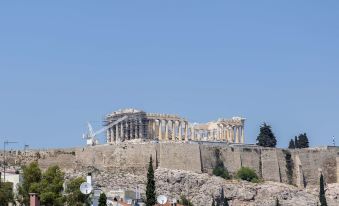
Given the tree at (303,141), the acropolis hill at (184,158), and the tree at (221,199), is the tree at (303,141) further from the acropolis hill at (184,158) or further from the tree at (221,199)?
the tree at (221,199)

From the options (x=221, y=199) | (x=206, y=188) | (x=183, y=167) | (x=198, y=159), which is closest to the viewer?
(x=221, y=199)

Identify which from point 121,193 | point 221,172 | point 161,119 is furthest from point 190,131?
point 121,193

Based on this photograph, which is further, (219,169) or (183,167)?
(219,169)

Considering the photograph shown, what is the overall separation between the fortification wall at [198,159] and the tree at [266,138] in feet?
10.1

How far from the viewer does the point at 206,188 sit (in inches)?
3383

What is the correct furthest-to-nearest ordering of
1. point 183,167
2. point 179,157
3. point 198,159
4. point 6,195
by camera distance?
1. point 198,159
2. point 179,157
3. point 183,167
4. point 6,195

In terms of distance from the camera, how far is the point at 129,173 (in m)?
87.4

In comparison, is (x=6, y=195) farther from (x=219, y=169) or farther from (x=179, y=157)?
(x=219, y=169)

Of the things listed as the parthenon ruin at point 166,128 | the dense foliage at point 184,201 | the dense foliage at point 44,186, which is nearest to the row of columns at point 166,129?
the parthenon ruin at point 166,128

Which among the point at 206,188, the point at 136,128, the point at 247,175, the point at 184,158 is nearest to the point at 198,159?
the point at 184,158

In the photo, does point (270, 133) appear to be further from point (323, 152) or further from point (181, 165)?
point (181, 165)

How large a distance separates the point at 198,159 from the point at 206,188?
5234 mm

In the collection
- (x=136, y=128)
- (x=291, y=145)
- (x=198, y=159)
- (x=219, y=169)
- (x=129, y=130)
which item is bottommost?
(x=219, y=169)

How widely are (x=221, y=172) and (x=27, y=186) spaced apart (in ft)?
124
